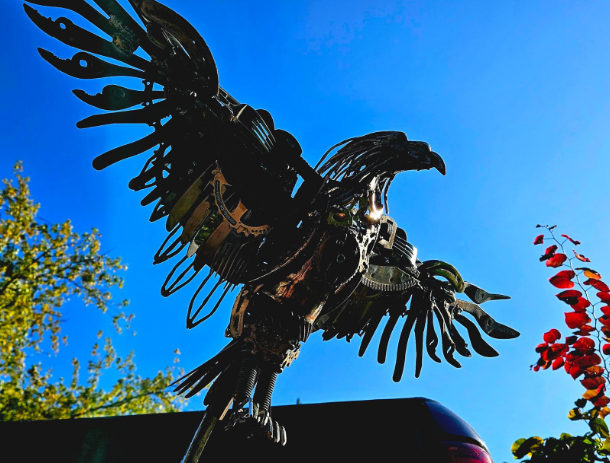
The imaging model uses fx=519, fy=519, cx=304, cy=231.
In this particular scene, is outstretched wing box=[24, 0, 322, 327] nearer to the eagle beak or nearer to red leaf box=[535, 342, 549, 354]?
the eagle beak

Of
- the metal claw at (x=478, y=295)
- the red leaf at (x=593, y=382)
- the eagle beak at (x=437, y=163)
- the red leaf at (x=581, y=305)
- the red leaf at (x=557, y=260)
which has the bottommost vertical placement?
the red leaf at (x=593, y=382)

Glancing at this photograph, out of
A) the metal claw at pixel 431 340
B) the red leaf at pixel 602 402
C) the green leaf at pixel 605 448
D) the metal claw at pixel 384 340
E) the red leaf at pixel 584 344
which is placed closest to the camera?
the green leaf at pixel 605 448

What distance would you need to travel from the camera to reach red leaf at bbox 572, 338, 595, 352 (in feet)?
10.2

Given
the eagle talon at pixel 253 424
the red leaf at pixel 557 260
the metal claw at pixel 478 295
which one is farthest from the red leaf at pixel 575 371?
the eagle talon at pixel 253 424

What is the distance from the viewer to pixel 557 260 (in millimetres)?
3449

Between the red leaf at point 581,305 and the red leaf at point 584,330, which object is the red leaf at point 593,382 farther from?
the red leaf at point 581,305

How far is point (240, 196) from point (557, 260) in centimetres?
213

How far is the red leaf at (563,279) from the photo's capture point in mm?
3352

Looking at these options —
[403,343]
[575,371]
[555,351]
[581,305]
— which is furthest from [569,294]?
[403,343]

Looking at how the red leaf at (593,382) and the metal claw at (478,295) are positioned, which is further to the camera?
the metal claw at (478,295)

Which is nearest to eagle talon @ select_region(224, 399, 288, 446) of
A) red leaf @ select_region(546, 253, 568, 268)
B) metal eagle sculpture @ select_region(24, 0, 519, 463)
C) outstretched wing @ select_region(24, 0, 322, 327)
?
metal eagle sculpture @ select_region(24, 0, 519, 463)

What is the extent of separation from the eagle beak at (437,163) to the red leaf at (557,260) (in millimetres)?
935

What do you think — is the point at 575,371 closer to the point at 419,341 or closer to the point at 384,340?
the point at 419,341

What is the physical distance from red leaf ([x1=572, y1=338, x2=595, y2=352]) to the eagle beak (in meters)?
1.31
